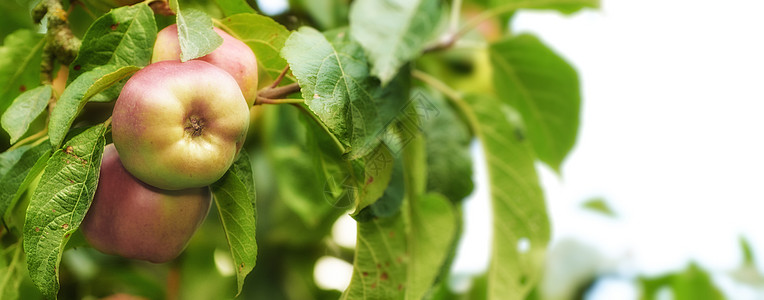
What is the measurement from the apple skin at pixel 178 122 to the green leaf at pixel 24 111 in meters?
0.09

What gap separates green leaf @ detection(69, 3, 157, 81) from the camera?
513 millimetres

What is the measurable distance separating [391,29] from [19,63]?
14.3 inches

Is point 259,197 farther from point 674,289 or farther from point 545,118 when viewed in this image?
point 674,289

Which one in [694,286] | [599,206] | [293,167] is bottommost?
[599,206]

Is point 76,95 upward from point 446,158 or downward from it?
upward

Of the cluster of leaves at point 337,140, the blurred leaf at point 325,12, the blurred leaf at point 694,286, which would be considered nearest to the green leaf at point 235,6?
the cluster of leaves at point 337,140

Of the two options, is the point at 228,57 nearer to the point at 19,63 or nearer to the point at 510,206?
the point at 19,63

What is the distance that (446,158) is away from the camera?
3.38 ft

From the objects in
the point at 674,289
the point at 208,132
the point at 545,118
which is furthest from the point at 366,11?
the point at 674,289

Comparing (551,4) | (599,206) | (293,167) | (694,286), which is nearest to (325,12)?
(293,167)

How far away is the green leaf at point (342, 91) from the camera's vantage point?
51 cm

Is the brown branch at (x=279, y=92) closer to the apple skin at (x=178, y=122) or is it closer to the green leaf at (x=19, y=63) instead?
the apple skin at (x=178, y=122)

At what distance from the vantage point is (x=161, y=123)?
0.47 m

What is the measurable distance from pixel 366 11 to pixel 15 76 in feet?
1.15
